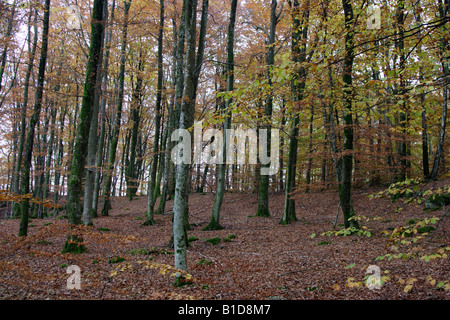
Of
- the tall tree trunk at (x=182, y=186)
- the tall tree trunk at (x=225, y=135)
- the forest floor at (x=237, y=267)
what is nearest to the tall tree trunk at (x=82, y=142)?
the forest floor at (x=237, y=267)

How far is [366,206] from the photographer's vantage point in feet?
45.1

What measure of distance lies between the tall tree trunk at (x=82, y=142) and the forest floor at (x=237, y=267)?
0.49 metres

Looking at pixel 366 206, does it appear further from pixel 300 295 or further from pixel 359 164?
pixel 300 295

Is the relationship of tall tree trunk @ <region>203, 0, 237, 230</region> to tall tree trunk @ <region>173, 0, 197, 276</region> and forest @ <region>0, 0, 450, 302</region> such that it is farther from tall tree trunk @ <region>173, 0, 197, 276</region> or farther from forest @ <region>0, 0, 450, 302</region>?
tall tree trunk @ <region>173, 0, 197, 276</region>

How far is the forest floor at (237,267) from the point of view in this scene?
415cm

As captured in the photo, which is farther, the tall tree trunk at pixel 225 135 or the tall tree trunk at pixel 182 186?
the tall tree trunk at pixel 225 135

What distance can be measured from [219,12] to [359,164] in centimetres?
1200

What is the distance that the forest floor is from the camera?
4152mm

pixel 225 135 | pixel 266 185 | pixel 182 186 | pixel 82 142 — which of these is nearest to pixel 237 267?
pixel 182 186

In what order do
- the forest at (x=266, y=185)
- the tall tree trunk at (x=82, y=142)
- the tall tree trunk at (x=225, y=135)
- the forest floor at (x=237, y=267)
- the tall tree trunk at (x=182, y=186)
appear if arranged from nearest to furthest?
the forest at (x=266, y=185)
the forest floor at (x=237, y=267)
the tall tree trunk at (x=182, y=186)
the tall tree trunk at (x=82, y=142)
the tall tree trunk at (x=225, y=135)

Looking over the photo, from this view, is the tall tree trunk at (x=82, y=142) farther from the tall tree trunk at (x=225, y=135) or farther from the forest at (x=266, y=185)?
the tall tree trunk at (x=225, y=135)

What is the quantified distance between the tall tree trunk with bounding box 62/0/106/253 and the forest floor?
1.61 feet
